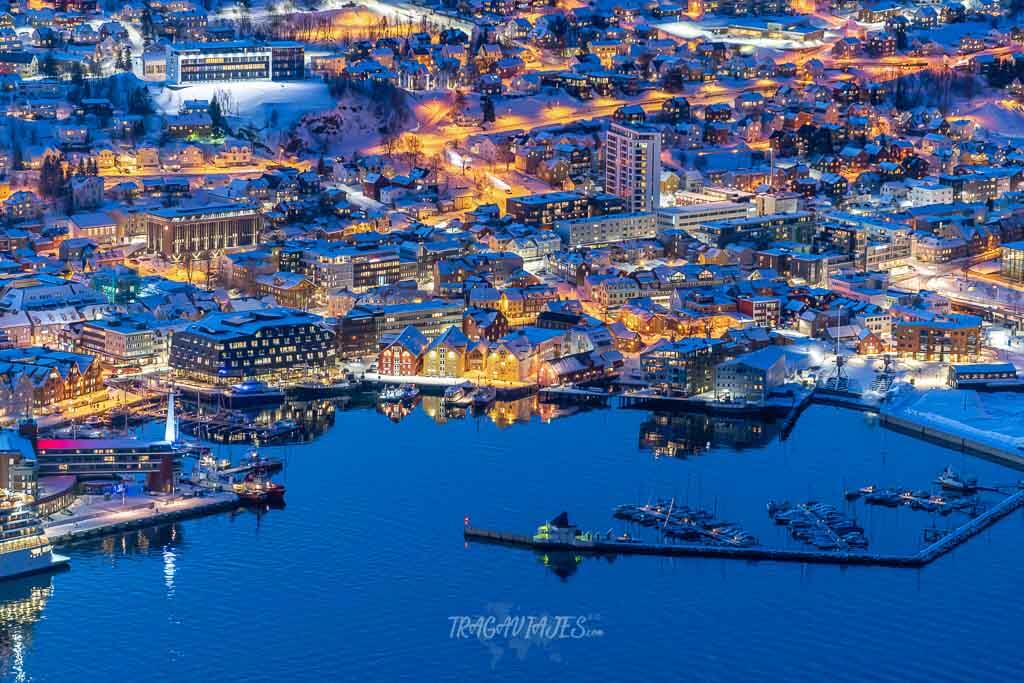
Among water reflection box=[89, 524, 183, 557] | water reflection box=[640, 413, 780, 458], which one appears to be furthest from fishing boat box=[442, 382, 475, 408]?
water reflection box=[89, 524, 183, 557]

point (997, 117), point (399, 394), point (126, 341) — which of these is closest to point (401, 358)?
point (399, 394)

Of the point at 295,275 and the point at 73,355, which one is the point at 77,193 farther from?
the point at 73,355

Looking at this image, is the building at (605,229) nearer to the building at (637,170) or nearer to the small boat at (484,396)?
the building at (637,170)

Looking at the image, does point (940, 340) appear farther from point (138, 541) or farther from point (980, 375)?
point (138, 541)

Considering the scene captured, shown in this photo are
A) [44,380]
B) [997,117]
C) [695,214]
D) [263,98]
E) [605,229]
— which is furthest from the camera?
[997,117]

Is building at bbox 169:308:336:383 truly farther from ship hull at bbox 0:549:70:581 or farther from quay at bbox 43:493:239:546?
ship hull at bbox 0:549:70:581
